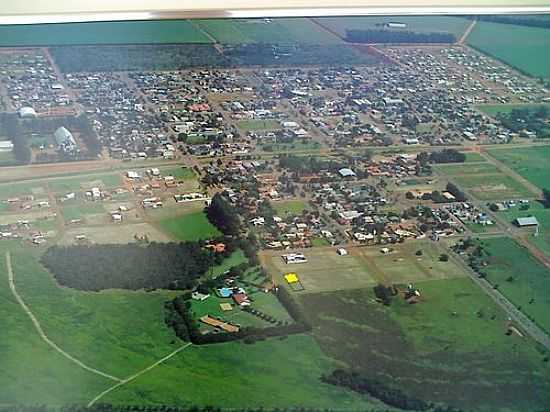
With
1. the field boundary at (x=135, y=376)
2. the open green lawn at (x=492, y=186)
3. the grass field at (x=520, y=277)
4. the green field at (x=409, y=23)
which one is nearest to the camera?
the field boundary at (x=135, y=376)

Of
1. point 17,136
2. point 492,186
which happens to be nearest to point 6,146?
point 17,136

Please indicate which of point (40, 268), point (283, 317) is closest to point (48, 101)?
point (40, 268)

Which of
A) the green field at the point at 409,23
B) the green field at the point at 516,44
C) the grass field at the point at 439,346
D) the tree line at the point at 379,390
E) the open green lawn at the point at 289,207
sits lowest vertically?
the tree line at the point at 379,390

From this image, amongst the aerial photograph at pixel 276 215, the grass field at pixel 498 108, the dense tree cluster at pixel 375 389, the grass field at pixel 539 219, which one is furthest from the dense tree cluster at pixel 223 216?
the grass field at pixel 498 108

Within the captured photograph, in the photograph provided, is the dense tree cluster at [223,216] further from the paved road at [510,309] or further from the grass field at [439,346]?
the paved road at [510,309]

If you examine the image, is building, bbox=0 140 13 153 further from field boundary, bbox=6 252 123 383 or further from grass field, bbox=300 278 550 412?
grass field, bbox=300 278 550 412

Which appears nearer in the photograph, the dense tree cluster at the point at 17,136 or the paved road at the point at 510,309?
the paved road at the point at 510,309

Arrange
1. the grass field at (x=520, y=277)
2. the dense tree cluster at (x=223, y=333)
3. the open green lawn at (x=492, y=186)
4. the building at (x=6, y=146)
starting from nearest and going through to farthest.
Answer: the dense tree cluster at (x=223, y=333) → the grass field at (x=520, y=277) → the building at (x=6, y=146) → the open green lawn at (x=492, y=186)

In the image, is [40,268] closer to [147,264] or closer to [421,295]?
[147,264]
